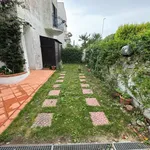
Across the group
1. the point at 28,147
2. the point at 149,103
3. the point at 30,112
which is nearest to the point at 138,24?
the point at 149,103

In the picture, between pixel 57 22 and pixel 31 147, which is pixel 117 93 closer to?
pixel 31 147

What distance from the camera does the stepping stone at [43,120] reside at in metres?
2.63

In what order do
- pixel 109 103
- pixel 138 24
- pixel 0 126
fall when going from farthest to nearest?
pixel 138 24 < pixel 109 103 < pixel 0 126

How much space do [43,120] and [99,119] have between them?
1.31 metres

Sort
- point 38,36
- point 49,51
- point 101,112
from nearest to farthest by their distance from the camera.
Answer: point 101,112 < point 38,36 < point 49,51

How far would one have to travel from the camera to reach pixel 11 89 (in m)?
4.89

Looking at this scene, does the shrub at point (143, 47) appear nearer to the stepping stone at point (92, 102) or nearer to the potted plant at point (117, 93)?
the potted plant at point (117, 93)

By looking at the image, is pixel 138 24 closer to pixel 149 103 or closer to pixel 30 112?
pixel 149 103

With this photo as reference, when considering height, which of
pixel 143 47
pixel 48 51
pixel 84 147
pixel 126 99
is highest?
pixel 143 47

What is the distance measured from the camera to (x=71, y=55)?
48.9 ft

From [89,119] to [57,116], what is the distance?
781mm

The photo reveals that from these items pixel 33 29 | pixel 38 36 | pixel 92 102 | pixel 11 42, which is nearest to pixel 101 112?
pixel 92 102

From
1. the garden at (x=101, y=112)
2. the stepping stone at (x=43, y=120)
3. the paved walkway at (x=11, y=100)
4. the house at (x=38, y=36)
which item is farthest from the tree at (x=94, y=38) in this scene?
the stepping stone at (x=43, y=120)

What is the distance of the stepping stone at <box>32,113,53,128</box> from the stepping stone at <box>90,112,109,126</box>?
39.8 inches
